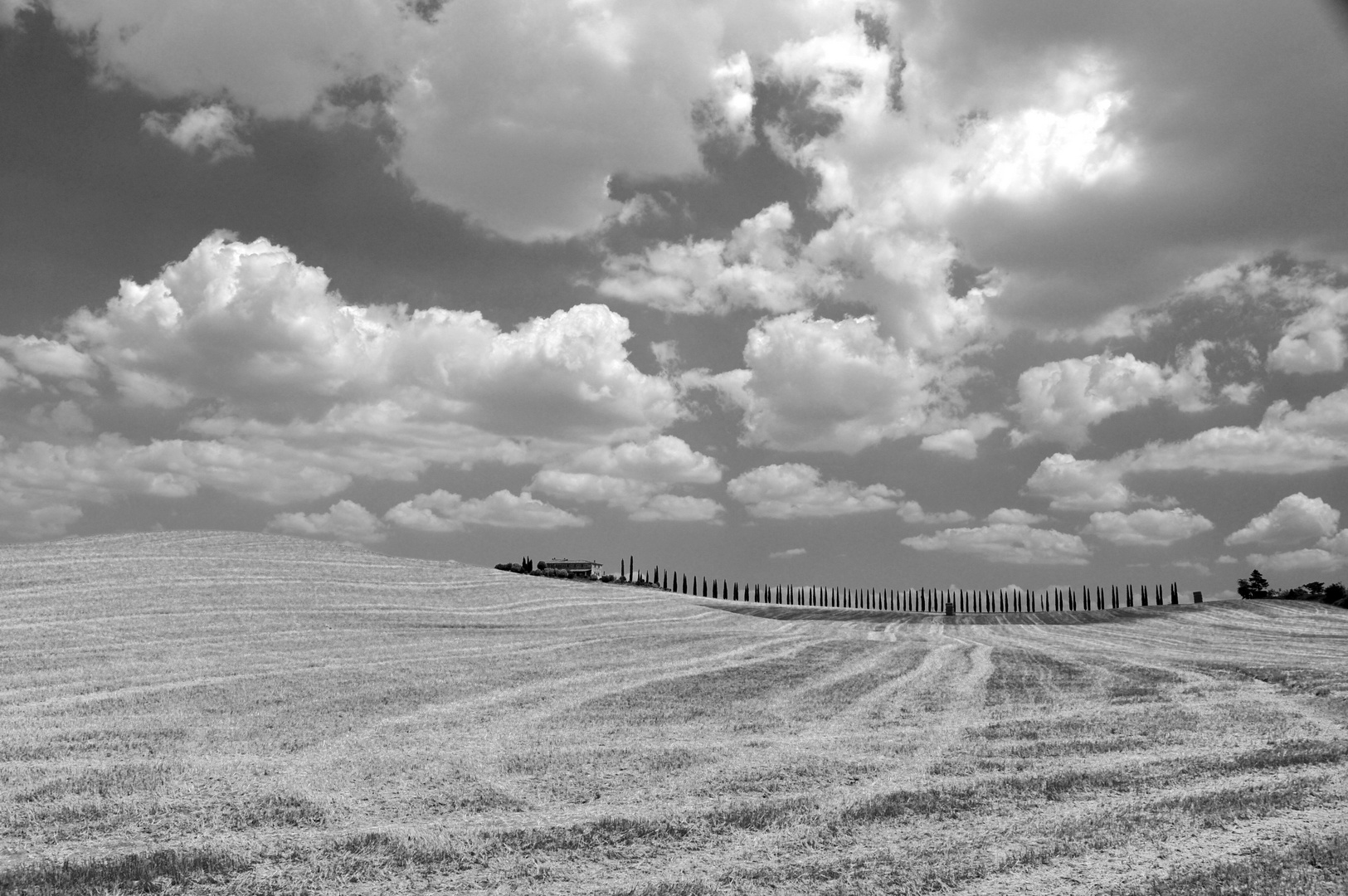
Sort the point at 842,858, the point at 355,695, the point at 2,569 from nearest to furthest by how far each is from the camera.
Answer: the point at 842,858
the point at 355,695
the point at 2,569

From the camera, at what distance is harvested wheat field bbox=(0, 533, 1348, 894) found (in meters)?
12.5

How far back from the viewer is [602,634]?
53938 millimetres

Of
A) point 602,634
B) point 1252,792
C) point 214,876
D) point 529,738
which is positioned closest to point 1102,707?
point 1252,792

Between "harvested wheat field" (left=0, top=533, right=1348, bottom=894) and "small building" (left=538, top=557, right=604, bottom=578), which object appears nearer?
"harvested wheat field" (left=0, top=533, right=1348, bottom=894)

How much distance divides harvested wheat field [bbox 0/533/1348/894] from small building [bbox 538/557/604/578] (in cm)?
8486

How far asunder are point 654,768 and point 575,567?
Answer: 133764 mm

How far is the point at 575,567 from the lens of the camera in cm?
15038

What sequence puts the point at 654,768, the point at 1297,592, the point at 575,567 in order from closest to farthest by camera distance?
1. the point at 654,768
2. the point at 1297,592
3. the point at 575,567

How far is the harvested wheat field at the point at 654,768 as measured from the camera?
41.1 feet

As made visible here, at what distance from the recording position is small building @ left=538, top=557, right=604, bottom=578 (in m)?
131

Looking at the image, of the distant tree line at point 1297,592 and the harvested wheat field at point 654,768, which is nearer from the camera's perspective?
the harvested wheat field at point 654,768

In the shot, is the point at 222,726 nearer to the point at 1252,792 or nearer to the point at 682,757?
the point at 682,757

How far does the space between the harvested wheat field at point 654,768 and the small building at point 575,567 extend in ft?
278

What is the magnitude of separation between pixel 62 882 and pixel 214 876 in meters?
1.90
